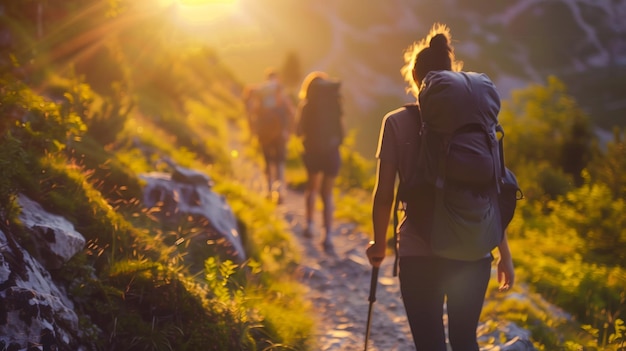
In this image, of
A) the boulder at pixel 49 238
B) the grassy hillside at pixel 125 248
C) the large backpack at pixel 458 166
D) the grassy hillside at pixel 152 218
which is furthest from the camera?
the grassy hillside at pixel 152 218

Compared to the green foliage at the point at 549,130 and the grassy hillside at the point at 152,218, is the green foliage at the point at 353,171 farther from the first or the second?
the green foliage at the point at 549,130

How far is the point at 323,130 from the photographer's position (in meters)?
7.23

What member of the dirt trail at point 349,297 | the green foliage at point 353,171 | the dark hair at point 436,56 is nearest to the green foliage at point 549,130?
the green foliage at point 353,171

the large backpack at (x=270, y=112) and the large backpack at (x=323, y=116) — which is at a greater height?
the large backpack at (x=270, y=112)

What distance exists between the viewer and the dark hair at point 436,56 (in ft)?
8.87

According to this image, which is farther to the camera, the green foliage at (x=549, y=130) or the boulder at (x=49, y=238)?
the green foliage at (x=549, y=130)

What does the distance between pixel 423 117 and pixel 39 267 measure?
232 centimetres

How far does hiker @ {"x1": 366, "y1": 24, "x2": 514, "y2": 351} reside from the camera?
8.32 ft

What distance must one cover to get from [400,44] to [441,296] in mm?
151079

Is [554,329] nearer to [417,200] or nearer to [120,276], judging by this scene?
[417,200]

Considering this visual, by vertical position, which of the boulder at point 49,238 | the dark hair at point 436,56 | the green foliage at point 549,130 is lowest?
the boulder at point 49,238

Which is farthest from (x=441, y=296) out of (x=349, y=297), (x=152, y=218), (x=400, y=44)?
(x=400, y=44)

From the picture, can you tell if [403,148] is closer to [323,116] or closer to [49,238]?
[49,238]

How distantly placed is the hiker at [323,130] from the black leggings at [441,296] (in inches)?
188
